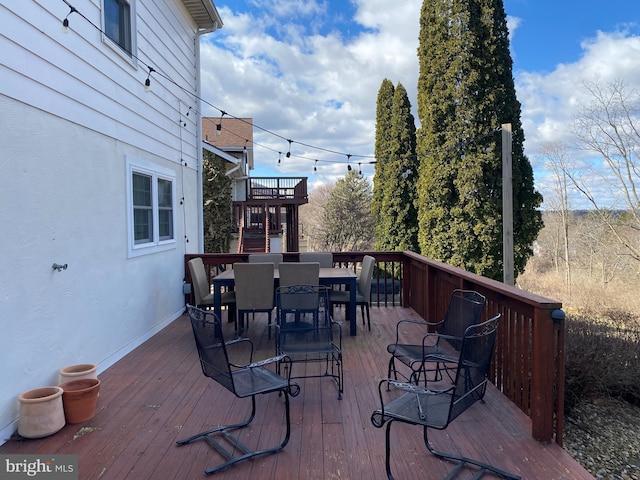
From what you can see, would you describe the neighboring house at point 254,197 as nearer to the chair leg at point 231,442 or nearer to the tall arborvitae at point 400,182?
the tall arborvitae at point 400,182

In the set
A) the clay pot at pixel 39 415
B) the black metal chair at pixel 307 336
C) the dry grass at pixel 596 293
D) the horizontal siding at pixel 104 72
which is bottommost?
the dry grass at pixel 596 293

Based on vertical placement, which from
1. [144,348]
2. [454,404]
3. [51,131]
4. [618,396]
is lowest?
[618,396]

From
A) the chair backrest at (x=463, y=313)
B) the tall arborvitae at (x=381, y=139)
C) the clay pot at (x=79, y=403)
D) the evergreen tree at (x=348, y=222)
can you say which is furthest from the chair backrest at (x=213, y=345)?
the evergreen tree at (x=348, y=222)

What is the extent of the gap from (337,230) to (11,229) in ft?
63.0

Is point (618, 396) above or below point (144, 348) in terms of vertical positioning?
below

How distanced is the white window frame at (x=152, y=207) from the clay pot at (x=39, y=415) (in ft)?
5.92

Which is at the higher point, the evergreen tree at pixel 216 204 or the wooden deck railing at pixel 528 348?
the evergreen tree at pixel 216 204

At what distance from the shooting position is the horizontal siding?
100 inches

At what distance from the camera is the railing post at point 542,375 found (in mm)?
2178

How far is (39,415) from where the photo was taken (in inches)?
92.3

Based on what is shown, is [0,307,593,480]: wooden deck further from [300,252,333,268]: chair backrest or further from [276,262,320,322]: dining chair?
[300,252,333,268]: chair backrest

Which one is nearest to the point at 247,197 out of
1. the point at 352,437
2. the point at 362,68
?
the point at 362,68

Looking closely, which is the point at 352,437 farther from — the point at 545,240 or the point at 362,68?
the point at 545,240

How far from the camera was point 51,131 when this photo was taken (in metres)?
2.81
